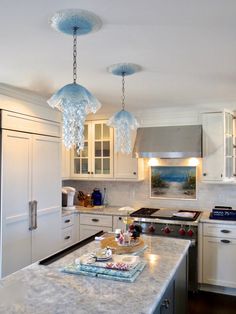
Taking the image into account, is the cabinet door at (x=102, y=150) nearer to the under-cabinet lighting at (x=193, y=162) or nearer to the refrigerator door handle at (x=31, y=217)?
the under-cabinet lighting at (x=193, y=162)

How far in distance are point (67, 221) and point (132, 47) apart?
9.68ft

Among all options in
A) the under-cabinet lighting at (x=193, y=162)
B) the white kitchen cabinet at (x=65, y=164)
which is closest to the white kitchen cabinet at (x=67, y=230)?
the white kitchen cabinet at (x=65, y=164)

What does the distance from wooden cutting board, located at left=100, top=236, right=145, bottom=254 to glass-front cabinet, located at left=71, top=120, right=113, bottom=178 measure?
6.99ft

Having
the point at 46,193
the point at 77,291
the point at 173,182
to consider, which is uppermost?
the point at 173,182

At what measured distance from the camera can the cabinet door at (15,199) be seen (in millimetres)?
3166

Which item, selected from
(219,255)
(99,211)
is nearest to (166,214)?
(219,255)

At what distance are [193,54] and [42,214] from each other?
2.61 m

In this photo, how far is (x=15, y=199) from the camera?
330 cm

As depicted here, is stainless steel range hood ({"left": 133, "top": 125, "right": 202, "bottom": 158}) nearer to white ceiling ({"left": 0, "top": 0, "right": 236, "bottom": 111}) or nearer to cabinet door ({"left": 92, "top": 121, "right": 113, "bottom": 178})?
cabinet door ({"left": 92, "top": 121, "right": 113, "bottom": 178})

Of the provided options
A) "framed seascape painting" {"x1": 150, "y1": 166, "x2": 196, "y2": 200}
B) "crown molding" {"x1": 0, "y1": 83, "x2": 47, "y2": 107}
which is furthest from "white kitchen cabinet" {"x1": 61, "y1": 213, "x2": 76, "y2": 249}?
"crown molding" {"x1": 0, "y1": 83, "x2": 47, "y2": 107}

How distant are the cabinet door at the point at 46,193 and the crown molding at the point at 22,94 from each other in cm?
44

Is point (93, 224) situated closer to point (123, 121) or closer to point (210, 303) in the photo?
point (210, 303)

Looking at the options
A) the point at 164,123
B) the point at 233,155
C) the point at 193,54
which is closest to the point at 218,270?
the point at 233,155

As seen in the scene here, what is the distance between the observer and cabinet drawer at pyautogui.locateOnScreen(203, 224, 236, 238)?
12.2 feet
